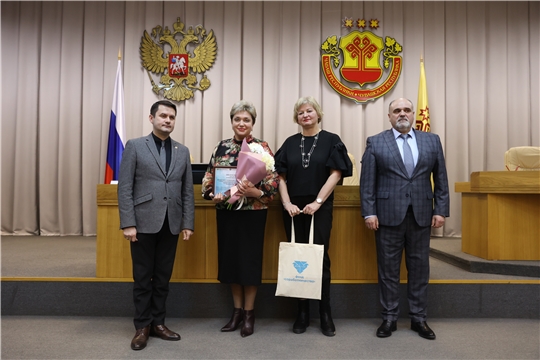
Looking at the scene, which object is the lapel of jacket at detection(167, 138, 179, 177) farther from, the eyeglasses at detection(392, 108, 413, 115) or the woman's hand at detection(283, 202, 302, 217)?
the eyeglasses at detection(392, 108, 413, 115)

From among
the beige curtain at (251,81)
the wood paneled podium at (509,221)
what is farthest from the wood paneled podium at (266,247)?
the beige curtain at (251,81)

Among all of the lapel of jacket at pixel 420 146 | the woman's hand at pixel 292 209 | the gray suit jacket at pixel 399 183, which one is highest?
→ the lapel of jacket at pixel 420 146

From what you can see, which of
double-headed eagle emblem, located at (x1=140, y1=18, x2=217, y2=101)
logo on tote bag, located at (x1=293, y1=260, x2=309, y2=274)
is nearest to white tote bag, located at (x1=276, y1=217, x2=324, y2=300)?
logo on tote bag, located at (x1=293, y1=260, x2=309, y2=274)

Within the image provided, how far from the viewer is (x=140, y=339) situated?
2395mm

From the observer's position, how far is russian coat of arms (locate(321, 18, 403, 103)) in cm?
591

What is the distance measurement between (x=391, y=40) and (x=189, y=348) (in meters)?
5.13

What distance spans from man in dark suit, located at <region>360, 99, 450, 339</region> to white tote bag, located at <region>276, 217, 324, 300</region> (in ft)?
1.34

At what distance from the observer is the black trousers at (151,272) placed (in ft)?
7.97

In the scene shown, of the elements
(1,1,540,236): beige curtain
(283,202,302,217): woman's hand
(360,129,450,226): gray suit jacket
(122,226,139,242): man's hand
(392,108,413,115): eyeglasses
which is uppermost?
(1,1,540,236): beige curtain

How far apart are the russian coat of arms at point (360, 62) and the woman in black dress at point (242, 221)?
365cm

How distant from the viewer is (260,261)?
2.61 metres

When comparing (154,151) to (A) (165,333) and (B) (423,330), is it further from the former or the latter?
(B) (423,330)

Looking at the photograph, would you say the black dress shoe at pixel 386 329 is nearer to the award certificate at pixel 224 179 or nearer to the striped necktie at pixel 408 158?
the striped necktie at pixel 408 158

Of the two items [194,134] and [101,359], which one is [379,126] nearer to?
[194,134]
